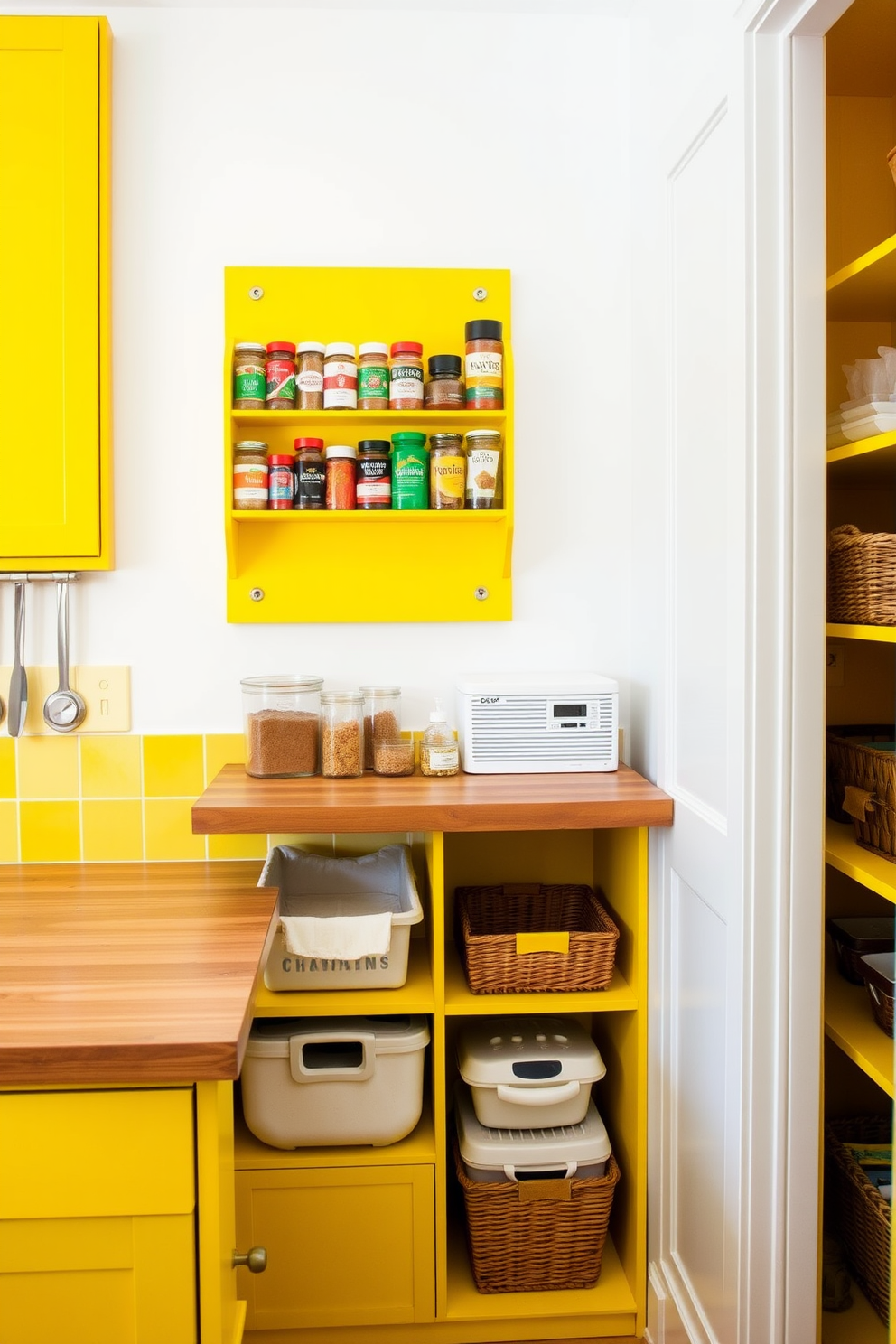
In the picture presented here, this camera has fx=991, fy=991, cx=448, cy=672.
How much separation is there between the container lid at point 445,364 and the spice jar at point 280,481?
0.33 m

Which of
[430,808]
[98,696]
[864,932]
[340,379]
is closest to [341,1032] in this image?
[430,808]

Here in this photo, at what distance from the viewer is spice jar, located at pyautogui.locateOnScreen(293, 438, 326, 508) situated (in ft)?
6.19

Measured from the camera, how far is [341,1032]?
175 centimetres

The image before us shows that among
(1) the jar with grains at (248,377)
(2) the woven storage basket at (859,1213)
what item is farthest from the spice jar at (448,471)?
(2) the woven storage basket at (859,1213)

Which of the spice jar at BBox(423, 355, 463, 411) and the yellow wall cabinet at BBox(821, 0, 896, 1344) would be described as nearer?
the yellow wall cabinet at BBox(821, 0, 896, 1344)

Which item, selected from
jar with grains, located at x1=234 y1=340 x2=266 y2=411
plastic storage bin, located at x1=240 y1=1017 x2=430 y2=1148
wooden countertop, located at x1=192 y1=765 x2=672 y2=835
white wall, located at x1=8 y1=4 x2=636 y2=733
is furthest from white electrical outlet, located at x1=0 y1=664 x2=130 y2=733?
plastic storage bin, located at x1=240 y1=1017 x2=430 y2=1148

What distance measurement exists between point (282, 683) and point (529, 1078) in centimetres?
86

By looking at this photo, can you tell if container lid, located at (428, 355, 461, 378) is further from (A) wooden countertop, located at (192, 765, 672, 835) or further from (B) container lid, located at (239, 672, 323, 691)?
(A) wooden countertop, located at (192, 765, 672, 835)

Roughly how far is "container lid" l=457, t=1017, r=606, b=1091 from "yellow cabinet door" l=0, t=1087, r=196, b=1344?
742 millimetres

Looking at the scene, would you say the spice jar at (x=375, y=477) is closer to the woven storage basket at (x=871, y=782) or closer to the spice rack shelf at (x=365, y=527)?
the spice rack shelf at (x=365, y=527)

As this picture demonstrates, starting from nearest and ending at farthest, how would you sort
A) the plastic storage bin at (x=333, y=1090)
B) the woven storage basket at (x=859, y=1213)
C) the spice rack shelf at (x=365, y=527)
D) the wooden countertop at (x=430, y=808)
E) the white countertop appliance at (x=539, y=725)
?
the woven storage basket at (x=859, y=1213) → the wooden countertop at (x=430, y=808) → the plastic storage bin at (x=333, y=1090) → the white countertop appliance at (x=539, y=725) → the spice rack shelf at (x=365, y=527)

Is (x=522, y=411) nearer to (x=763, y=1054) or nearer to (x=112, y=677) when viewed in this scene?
(x=112, y=677)

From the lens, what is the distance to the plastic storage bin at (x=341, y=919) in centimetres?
168

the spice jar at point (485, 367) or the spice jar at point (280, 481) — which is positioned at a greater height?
the spice jar at point (485, 367)
